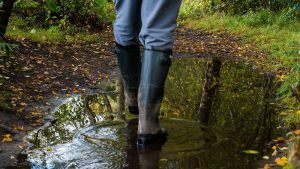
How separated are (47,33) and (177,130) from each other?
4.38 metres

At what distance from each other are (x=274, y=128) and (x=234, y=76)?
1835 millimetres

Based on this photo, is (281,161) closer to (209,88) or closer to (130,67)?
(130,67)

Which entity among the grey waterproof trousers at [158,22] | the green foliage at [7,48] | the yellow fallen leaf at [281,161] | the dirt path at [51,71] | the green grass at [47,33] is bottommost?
the dirt path at [51,71]

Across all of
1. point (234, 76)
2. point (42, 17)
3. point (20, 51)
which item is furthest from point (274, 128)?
point (42, 17)

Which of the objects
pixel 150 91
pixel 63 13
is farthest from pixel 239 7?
pixel 150 91

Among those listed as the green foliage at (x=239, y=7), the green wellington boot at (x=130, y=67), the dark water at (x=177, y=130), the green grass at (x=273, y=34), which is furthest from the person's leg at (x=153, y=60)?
the green foliage at (x=239, y=7)

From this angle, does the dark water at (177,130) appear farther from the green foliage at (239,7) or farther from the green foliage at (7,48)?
the green foliage at (239,7)

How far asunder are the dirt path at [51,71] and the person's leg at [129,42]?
70 cm

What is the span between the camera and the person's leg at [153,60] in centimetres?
254

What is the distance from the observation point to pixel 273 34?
801 centimetres

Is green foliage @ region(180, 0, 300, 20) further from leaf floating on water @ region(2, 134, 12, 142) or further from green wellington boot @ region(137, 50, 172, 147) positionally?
leaf floating on water @ region(2, 134, 12, 142)

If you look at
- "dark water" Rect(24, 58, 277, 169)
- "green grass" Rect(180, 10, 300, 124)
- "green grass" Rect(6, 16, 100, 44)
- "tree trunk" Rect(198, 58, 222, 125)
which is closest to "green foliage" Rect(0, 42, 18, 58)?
"dark water" Rect(24, 58, 277, 169)

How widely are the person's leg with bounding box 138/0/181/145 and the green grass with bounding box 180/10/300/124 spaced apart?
1.05 metres

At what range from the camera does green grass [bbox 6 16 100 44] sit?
634 centimetres
